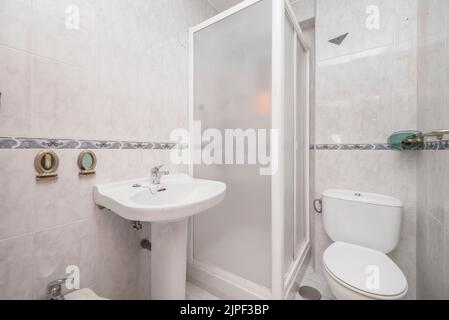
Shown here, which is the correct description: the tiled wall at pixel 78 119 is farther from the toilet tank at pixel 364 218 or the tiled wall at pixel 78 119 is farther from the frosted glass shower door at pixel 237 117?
the toilet tank at pixel 364 218

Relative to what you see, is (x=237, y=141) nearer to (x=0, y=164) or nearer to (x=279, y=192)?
(x=279, y=192)

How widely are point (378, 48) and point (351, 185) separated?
3.31 ft

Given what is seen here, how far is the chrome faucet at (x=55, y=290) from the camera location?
75cm

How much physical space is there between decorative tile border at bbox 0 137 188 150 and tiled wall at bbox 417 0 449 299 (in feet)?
5.03

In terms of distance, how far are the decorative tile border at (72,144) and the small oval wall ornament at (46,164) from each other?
0.03 metres

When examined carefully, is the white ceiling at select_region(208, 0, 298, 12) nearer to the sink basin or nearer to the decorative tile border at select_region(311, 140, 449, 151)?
the decorative tile border at select_region(311, 140, 449, 151)

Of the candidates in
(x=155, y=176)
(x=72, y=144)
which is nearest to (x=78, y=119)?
(x=72, y=144)

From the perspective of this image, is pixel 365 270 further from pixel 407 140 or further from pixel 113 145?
pixel 113 145

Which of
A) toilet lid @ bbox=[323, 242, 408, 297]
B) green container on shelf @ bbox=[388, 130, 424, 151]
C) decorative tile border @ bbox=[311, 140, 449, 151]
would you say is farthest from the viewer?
green container on shelf @ bbox=[388, 130, 424, 151]

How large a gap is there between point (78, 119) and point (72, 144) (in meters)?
0.12

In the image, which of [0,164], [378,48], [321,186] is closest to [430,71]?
[378,48]

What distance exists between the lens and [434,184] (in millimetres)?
1002

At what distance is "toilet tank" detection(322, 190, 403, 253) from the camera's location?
46.4 inches

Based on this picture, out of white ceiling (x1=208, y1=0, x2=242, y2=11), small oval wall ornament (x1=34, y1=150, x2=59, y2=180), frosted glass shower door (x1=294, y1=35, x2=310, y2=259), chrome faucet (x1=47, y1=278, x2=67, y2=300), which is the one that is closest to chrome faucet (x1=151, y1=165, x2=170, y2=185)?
small oval wall ornament (x1=34, y1=150, x2=59, y2=180)
